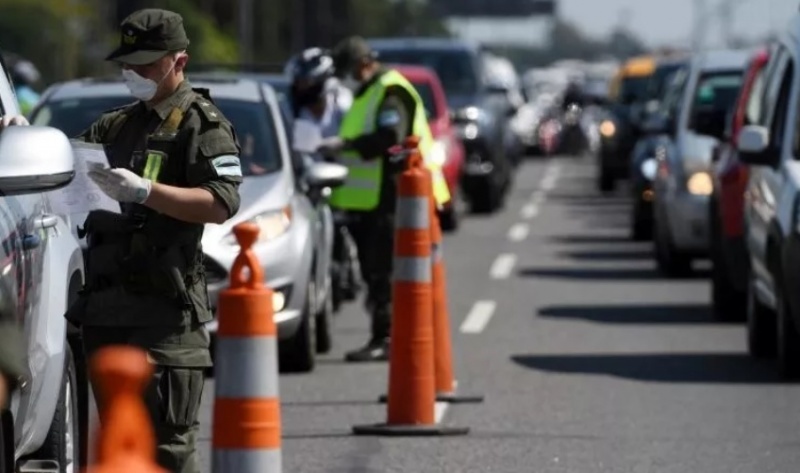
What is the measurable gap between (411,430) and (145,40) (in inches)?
172

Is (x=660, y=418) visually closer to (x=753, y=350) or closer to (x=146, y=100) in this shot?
(x=753, y=350)

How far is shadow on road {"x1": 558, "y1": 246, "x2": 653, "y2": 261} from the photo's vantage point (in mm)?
24812

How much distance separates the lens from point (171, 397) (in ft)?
23.2

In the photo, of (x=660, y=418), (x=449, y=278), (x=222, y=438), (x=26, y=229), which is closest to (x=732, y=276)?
(x=660, y=418)

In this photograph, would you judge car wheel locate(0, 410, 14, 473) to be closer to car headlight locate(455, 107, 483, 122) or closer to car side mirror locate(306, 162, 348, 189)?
car side mirror locate(306, 162, 348, 189)

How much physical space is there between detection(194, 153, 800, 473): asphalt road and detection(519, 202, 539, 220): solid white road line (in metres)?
11.3

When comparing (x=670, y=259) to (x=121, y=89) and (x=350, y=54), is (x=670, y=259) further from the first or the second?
(x=121, y=89)

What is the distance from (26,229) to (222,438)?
5.55 ft

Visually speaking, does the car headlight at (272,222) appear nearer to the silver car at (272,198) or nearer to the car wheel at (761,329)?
the silver car at (272,198)

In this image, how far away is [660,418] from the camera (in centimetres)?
1196

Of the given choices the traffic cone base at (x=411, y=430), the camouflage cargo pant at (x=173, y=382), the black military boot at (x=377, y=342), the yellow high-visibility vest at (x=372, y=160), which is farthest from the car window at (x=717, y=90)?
the camouflage cargo pant at (x=173, y=382)

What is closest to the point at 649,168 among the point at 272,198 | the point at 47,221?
the point at 272,198

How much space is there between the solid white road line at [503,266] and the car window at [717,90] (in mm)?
2304

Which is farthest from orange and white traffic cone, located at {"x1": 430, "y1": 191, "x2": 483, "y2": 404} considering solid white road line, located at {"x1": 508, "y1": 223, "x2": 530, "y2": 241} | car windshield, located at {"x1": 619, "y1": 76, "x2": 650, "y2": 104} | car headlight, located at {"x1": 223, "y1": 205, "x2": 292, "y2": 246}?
car windshield, located at {"x1": 619, "y1": 76, "x2": 650, "y2": 104}
